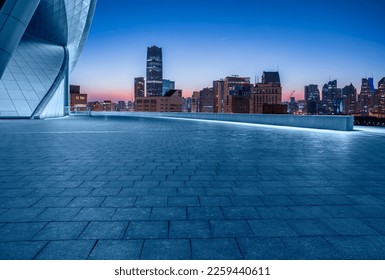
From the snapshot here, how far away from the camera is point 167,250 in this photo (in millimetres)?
Result: 2842

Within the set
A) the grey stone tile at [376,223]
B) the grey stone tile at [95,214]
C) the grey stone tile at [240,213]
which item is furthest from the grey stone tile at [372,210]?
the grey stone tile at [95,214]

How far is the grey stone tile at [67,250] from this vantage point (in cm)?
272

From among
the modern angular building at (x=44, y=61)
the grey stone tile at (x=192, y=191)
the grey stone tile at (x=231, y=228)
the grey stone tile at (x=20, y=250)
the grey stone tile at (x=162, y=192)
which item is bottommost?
the grey stone tile at (x=20, y=250)

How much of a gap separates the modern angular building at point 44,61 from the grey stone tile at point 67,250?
26873 mm

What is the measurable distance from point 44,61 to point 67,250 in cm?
4062

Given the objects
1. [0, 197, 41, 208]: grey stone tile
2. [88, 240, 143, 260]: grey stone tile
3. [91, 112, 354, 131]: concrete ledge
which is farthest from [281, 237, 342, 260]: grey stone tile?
[91, 112, 354, 131]: concrete ledge

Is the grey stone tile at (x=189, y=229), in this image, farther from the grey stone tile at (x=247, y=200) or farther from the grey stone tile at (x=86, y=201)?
the grey stone tile at (x=86, y=201)

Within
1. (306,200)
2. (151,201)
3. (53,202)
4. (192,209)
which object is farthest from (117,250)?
(306,200)

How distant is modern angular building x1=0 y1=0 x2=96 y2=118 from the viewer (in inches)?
1233

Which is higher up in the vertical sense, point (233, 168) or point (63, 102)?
point (63, 102)

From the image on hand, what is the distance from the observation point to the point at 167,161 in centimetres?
764
